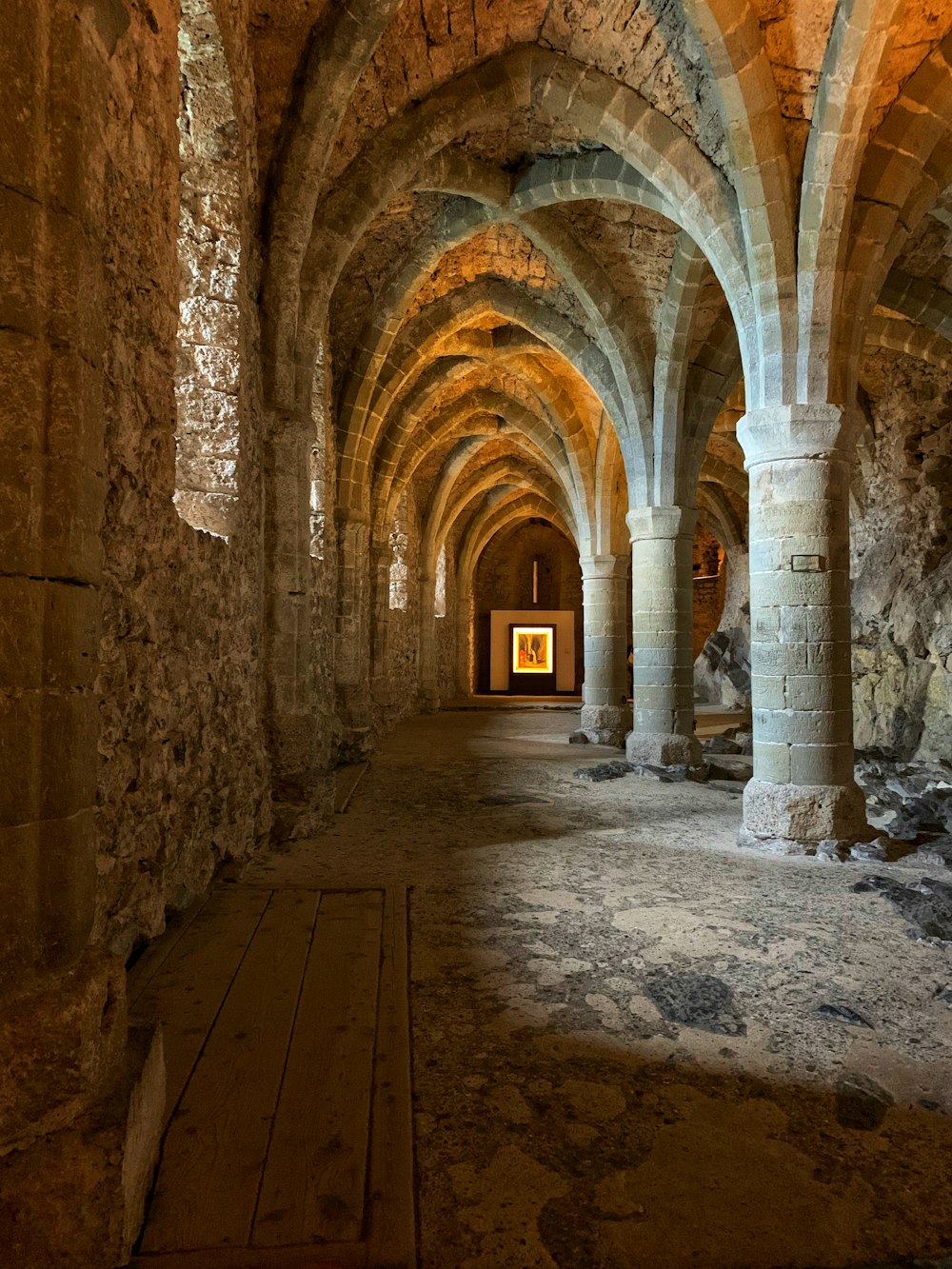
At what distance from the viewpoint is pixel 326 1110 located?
1.89 metres

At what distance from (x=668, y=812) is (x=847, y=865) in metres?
1.64

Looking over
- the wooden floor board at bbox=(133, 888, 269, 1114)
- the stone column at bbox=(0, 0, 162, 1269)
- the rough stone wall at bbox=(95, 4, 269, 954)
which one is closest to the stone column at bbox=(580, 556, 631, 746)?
the rough stone wall at bbox=(95, 4, 269, 954)

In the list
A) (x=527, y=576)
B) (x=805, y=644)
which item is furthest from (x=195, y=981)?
(x=527, y=576)

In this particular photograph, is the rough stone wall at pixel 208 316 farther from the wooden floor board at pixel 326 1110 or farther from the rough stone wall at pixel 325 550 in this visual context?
the rough stone wall at pixel 325 550

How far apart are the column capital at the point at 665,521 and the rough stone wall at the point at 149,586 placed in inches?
217

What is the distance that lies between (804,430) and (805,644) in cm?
136

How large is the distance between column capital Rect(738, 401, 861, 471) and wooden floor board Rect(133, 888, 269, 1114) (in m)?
4.05

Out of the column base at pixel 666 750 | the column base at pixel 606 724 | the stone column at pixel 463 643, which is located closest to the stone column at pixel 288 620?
the column base at pixel 666 750

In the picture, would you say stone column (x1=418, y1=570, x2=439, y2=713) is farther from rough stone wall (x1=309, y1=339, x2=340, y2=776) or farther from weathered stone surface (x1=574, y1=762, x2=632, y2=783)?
weathered stone surface (x1=574, y1=762, x2=632, y2=783)

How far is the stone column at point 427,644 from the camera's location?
1573cm

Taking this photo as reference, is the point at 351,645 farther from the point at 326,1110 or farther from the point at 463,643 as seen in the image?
the point at 463,643

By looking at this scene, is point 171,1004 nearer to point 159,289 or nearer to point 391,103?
point 159,289

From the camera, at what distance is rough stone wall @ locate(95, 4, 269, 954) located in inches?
97.1

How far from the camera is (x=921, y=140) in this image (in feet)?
16.4
